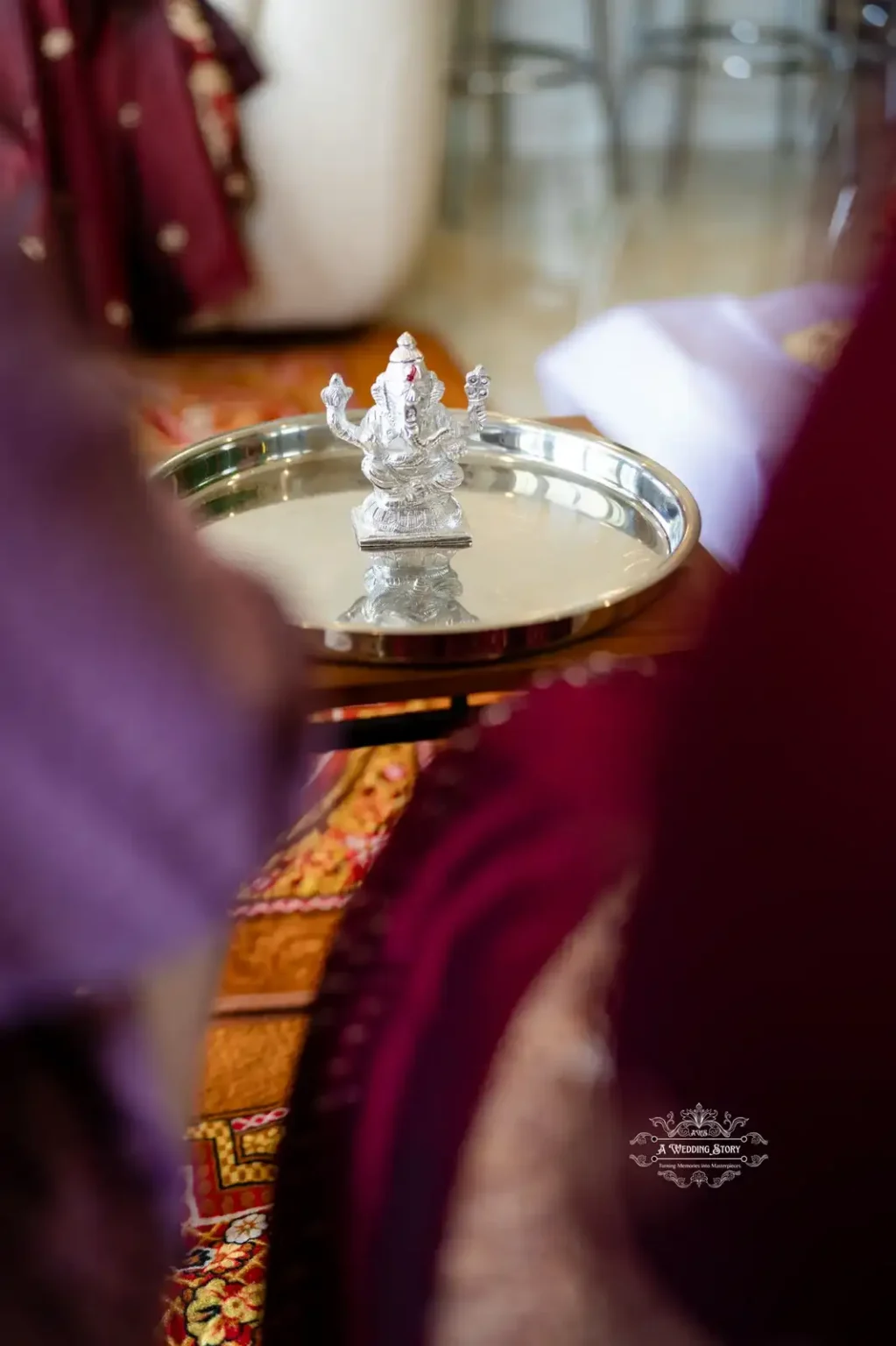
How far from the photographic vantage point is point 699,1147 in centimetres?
21

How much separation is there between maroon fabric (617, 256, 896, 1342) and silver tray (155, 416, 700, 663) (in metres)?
0.21

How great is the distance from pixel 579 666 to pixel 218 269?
1.63 metres

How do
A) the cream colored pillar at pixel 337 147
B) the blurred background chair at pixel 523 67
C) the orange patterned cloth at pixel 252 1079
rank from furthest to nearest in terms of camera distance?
the blurred background chair at pixel 523 67, the cream colored pillar at pixel 337 147, the orange patterned cloth at pixel 252 1079

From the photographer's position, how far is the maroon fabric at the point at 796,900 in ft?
0.55

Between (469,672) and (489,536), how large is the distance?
210 mm

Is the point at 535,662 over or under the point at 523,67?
under

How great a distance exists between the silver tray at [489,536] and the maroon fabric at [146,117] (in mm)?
759

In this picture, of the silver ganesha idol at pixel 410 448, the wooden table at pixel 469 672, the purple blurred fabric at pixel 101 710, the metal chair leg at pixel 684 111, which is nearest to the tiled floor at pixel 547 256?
the metal chair leg at pixel 684 111

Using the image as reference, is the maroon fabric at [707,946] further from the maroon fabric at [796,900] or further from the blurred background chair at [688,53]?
the blurred background chair at [688,53]

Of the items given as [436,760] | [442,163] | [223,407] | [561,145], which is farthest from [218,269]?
[436,760]

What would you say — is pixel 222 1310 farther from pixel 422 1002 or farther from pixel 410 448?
pixel 410 448

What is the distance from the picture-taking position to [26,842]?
20 cm

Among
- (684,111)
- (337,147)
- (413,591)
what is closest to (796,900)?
(413,591)

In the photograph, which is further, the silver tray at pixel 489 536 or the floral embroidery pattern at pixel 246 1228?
the silver tray at pixel 489 536
